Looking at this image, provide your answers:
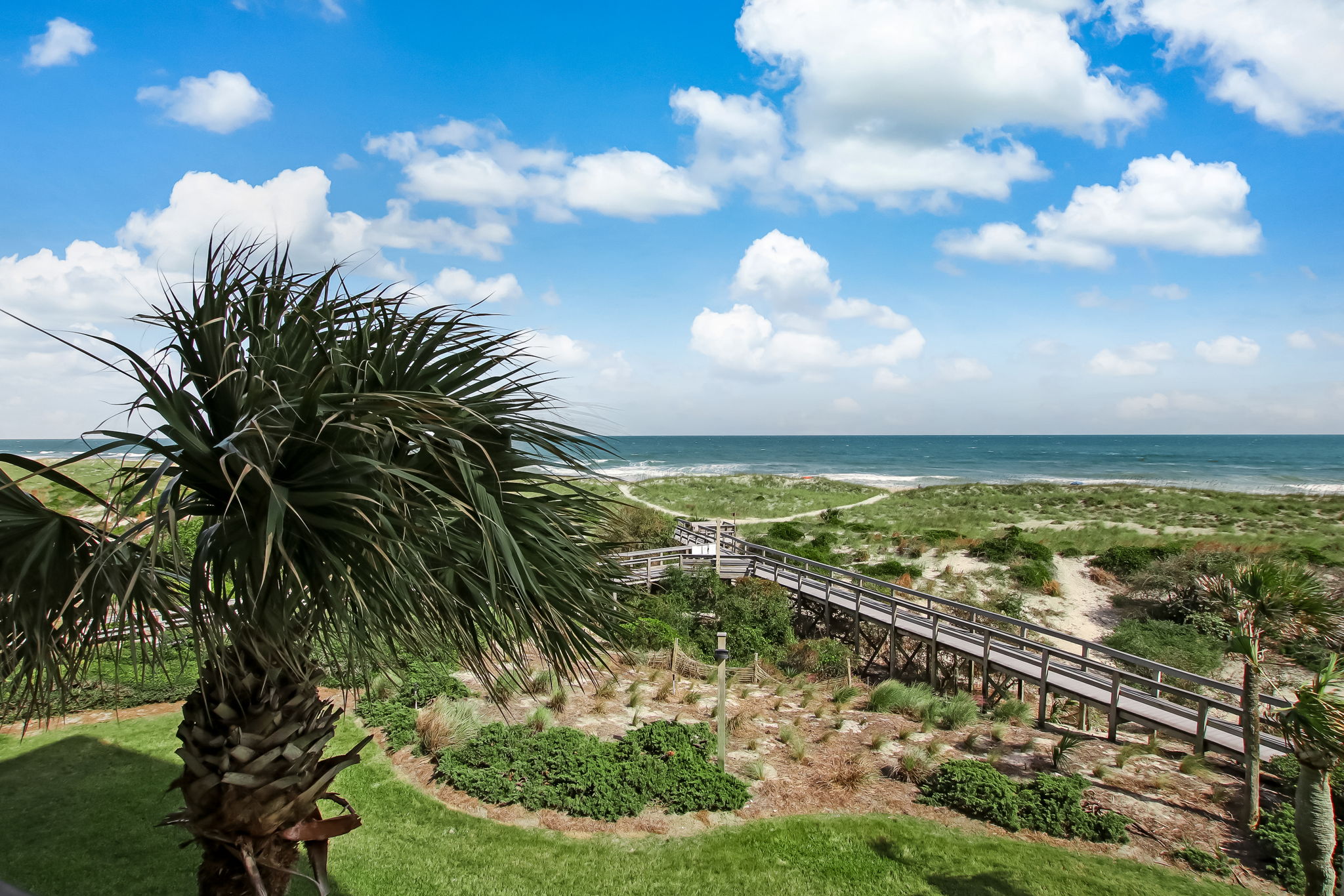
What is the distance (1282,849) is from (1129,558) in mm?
19685

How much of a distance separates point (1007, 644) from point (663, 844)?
9.86 m

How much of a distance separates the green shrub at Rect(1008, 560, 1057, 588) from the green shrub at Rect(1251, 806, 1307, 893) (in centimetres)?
1590

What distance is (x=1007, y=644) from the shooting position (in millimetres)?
15156

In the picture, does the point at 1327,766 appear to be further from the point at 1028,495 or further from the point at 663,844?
the point at 1028,495

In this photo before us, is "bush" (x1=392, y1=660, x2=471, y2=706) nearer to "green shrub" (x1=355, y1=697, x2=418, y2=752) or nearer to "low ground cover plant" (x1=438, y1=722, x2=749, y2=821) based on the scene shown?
"green shrub" (x1=355, y1=697, x2=418, y2=752)

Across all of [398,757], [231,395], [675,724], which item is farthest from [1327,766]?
[398,757]

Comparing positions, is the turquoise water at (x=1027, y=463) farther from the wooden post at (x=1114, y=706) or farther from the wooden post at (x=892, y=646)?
the wooden post at (x=1114, y=706)

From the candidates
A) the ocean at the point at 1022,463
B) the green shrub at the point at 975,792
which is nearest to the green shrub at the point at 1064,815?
the green shrub at the point at 975,792

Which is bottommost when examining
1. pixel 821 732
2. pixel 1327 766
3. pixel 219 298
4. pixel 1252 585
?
pixel 821 732

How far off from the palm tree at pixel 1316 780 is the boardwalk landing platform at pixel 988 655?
3964 millimetres

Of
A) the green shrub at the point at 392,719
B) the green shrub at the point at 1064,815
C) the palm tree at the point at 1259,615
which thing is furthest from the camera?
the green shrub at the point at 392,719

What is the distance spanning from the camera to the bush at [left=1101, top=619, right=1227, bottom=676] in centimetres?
1727

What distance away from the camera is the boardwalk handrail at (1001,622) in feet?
37.3

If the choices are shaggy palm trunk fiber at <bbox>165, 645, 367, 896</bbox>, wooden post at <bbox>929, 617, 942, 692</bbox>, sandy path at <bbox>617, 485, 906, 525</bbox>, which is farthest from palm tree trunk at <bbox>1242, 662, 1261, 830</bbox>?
sandy path at <bbox>617, 485, 906, 525</bbox>
